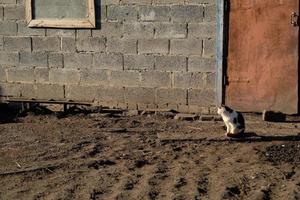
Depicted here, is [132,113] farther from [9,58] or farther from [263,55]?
[9,58]

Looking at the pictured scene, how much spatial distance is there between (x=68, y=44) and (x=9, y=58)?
3.45ft

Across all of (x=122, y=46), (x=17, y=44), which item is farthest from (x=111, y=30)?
(x=17, y=44)

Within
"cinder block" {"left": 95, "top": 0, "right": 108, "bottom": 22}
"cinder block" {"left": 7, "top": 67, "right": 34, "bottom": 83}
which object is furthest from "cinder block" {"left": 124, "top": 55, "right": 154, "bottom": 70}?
"cinder block" {"left": 7, "top": 67, "right": 34, "bottom": 83}

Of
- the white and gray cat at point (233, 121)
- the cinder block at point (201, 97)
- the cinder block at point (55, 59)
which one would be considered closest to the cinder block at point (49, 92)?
the cinder block at point (55, 59)

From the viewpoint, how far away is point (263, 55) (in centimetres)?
820

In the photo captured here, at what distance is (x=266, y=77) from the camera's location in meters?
8.23

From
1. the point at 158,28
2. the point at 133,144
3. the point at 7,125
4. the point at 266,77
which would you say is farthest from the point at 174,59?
the point at 7,125

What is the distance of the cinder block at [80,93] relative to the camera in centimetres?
902

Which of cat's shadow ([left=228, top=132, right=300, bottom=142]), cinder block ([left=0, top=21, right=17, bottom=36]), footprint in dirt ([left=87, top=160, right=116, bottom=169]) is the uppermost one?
cinder block ([left=0, top=21, right=17, bottom=36])

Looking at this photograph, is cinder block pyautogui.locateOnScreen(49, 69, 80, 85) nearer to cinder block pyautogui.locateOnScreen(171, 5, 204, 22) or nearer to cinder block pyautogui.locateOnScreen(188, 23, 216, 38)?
cinder block pyautogui.locateOnScreen(171, 5, 204, 22)

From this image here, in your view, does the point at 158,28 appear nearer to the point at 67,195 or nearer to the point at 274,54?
the point at 274,54

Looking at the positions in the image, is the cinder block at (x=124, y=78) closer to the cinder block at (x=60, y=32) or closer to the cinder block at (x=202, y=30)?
the cinder block at (x=60, y=32)

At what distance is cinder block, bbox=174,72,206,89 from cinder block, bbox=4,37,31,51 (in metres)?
2.40

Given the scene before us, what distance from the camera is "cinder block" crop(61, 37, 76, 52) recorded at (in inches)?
353
